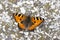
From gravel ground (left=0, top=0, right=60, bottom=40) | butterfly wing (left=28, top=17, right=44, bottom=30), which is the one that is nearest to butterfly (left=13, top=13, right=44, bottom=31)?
butterfly wing (left=28, top=17, right=44, bottom=30)

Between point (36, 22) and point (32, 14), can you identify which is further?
point (32, 14)

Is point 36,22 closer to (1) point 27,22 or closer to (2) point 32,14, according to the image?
(1) point 27,22

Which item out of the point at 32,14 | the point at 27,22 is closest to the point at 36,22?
the point at 27,22

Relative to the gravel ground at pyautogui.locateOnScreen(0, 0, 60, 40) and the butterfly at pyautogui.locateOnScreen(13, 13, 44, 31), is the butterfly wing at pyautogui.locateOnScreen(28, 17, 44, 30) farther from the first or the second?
the gravel ground at pyautogui.locateOnScreen(0, 0, 60, 40)

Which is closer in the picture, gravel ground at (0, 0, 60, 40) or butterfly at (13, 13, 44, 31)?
butterfly at (13, 13, 44, 31)

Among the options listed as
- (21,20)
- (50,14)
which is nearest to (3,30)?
(21,20)

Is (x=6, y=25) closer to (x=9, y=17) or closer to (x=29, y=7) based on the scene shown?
(x=9, y=17)

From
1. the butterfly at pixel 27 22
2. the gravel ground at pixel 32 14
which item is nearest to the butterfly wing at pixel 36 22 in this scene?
the butterfly at pixel 27 22

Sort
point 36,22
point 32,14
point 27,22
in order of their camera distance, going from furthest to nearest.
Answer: point 32,14 < point 27,22 < point 36,22
